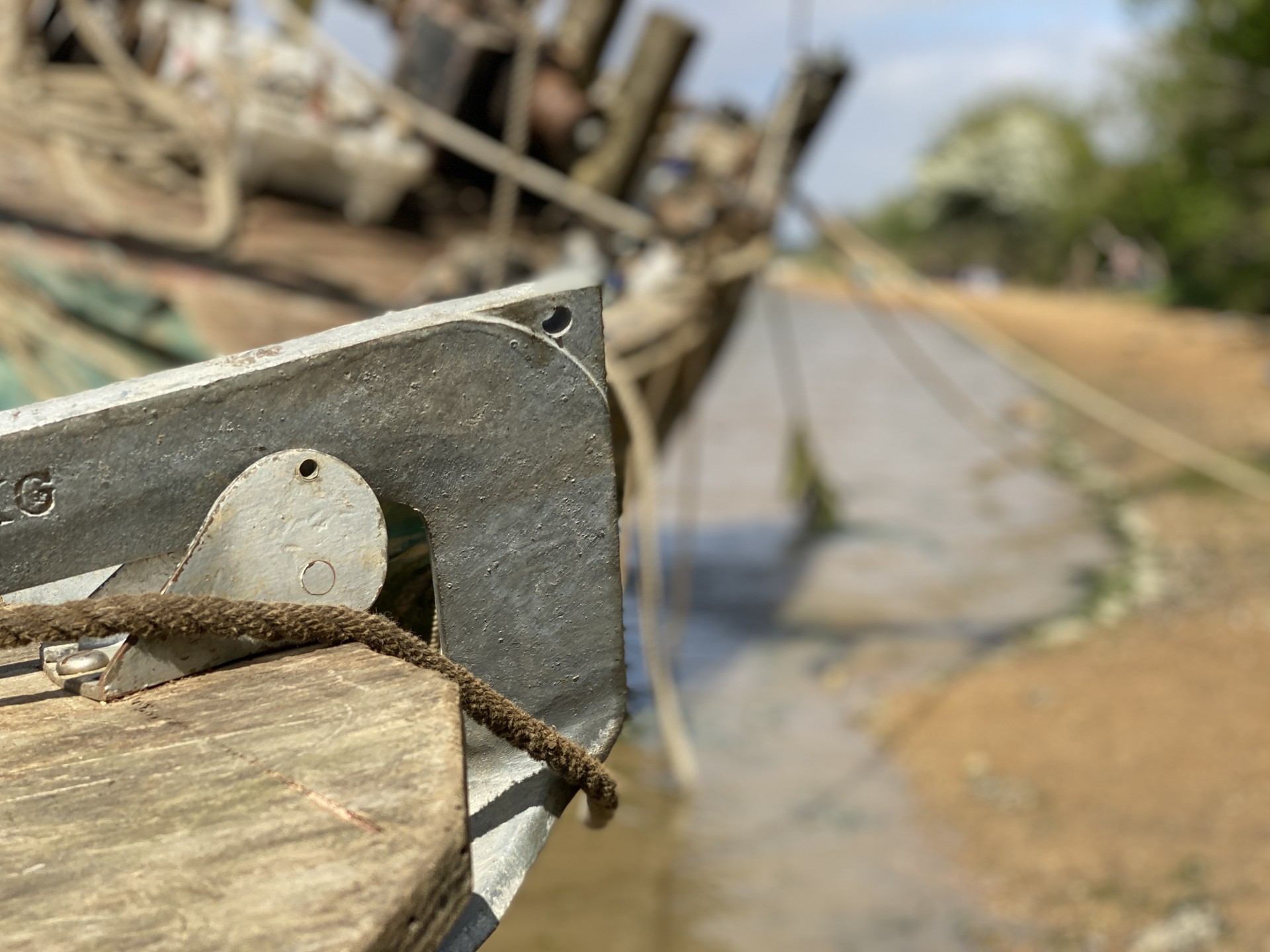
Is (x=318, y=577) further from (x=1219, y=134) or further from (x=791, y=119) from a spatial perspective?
(x=1219, y=134)

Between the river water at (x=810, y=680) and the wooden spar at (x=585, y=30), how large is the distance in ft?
5.18

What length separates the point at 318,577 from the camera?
98 centimetres

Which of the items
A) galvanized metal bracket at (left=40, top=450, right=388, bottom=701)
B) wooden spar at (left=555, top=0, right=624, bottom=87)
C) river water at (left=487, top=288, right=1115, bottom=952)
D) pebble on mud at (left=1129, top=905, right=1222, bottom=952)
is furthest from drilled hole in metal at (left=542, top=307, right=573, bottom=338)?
wooden spar at (left=555, top=0, right=624, bottom=87)

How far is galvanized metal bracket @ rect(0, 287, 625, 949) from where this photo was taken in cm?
90

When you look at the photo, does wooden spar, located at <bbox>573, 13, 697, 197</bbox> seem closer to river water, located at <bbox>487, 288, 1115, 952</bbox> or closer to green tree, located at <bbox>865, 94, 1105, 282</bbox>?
river water, located at <bbox>487, 288, 1115, 952</bbox>

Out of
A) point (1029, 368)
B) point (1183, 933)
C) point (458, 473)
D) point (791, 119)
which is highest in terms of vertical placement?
Result: point (791, 119)

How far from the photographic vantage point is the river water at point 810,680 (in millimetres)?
3949

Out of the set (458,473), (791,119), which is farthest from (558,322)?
(791,119)

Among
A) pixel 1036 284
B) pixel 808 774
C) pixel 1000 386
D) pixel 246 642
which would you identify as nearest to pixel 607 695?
pixel 246 642

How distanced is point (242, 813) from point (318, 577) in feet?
0.79

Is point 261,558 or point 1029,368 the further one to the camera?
point 1029,368

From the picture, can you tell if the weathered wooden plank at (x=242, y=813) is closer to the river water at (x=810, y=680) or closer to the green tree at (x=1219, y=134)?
the river water at (x=810, y=680)

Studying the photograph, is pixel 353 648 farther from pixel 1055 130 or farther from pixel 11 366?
pixel 1055 130

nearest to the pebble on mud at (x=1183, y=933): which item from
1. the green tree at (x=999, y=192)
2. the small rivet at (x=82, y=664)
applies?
the small rivet at (x=82, y=664)
